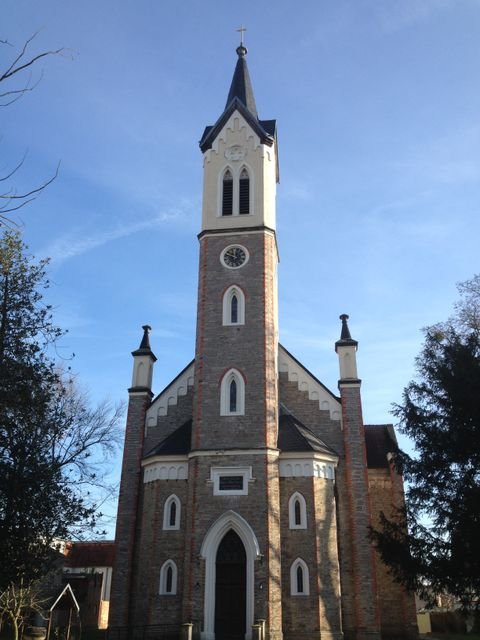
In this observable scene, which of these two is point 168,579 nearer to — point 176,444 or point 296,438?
point 176,444

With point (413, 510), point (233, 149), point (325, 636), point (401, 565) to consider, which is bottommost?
point (325, 636)

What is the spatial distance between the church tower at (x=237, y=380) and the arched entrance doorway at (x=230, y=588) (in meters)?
0.04

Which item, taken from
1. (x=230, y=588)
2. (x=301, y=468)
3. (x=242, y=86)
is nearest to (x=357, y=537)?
(x=301, y=468)

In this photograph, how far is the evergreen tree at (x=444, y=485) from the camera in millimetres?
17297

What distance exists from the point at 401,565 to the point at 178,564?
8871mm

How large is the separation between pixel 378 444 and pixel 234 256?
11.7 metres

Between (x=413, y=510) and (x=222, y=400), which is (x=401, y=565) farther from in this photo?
(x=222, y=400)

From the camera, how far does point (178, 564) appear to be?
931 inches

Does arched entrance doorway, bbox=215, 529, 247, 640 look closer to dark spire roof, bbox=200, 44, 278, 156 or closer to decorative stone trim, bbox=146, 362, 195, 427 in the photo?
decorative stone trim, bbox=146, 362, 195, 427

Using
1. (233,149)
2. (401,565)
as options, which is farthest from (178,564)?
(233,149)

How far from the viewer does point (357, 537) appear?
2428 cm

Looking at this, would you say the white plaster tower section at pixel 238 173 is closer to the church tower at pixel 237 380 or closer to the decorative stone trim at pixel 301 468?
the church tower at pixel 237 380

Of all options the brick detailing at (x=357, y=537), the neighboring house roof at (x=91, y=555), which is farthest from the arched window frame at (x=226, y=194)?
the neighboring house roof at (x=91, y=555)

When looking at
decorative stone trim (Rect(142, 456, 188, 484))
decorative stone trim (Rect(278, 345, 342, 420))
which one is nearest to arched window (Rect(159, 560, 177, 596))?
decorative stone trim (Rect(142, 456, 188, 484))
